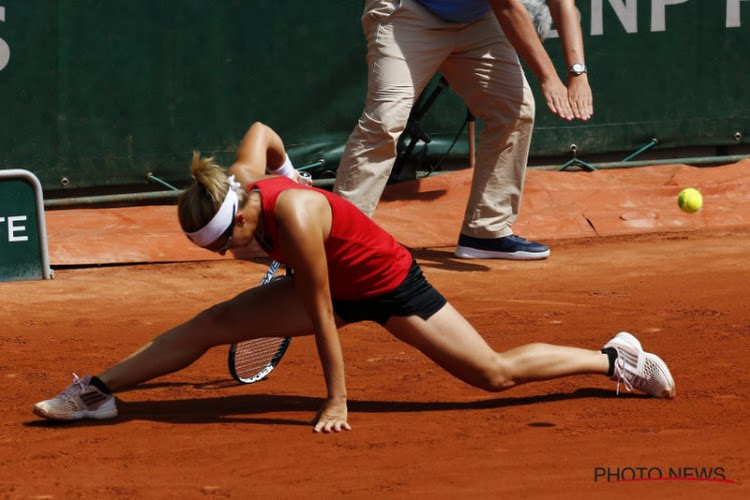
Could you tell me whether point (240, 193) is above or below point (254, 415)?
Answer: above

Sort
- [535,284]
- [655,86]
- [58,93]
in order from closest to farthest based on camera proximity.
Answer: [535,284]
[58,93]
[655,86]

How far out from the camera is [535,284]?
6.38 m

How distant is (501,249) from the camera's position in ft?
22.9

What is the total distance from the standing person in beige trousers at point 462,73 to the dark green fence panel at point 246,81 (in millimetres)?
1947

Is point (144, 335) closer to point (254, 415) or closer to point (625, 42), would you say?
point (254, 415)

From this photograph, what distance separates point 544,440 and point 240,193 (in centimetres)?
121

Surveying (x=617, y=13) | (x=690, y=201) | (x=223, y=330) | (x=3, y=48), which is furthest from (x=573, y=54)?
(x=3, y=48)

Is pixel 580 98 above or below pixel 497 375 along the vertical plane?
above

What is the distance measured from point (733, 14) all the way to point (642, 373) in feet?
16.9

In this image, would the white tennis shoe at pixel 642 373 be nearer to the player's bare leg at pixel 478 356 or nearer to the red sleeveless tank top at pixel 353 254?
the player's bare leg at pixel 478 356

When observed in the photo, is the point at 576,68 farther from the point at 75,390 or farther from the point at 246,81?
the point at 75,390

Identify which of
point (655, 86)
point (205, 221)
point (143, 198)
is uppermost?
point (205, 221)

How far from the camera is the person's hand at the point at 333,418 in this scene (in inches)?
156

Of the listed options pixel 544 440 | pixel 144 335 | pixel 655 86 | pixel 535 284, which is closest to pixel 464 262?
pixel 535 284
